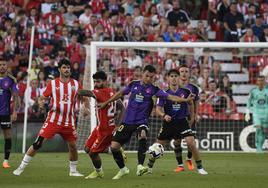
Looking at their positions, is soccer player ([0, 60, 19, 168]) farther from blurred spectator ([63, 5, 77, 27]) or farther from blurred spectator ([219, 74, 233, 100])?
blurred spectator ([63, 5, 77, 27])

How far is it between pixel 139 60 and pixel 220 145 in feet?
11.5

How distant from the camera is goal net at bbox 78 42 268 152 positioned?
25688mm

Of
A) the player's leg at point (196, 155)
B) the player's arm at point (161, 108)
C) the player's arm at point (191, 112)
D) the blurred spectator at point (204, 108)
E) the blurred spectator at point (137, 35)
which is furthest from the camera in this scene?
the blurred spectator at point (137, 35)

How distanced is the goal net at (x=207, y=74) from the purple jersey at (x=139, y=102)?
819 centimetres

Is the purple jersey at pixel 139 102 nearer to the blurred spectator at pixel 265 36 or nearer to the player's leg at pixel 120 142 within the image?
the player's leg at pixel 120 142

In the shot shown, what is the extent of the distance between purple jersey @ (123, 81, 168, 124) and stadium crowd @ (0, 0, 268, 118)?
9.19 meters

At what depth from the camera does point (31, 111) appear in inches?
1045

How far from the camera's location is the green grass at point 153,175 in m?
15.1

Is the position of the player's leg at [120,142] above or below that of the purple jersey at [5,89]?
below

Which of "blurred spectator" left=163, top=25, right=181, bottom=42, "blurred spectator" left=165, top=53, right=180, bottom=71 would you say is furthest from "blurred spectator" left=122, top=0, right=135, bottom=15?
"blurred spectator" left=165, top=53, right=180, bottom=71

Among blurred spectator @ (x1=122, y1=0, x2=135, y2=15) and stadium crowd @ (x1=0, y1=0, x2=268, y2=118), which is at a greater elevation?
blurred spectator @ (x1=122, y1=0, x2=135, y2=15)

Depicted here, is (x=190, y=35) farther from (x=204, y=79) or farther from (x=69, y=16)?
(x=69, y=16)

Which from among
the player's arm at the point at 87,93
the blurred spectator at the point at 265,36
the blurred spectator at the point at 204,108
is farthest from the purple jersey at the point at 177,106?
the blurred spectator at the point at 265,36

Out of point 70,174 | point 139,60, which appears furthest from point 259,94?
point 70,174
